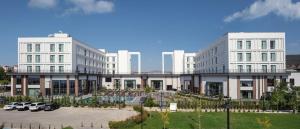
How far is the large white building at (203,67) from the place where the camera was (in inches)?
2446

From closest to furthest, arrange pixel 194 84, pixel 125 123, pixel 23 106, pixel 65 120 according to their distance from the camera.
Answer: pixel 125 123
pixel 65 120
pixel 23 106
pixel 194 84

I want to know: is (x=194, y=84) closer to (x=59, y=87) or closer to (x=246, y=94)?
(x=246, y=94)

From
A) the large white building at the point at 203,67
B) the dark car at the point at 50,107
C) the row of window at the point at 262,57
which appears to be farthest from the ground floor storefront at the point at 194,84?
the dark car at the point at 50,107

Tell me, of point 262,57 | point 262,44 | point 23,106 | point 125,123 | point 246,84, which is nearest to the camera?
point 125,123

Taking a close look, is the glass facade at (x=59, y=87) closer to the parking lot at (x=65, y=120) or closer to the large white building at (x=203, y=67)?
the large white building at (x=203, y=67)

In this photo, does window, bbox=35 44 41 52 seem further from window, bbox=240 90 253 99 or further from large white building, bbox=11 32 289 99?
window, bbox=240 90 253 99

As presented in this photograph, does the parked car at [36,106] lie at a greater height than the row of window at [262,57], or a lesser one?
lesser

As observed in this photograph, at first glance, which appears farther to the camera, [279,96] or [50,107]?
[50,107]

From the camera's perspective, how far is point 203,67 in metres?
90.9

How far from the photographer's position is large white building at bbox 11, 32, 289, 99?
2446 inches

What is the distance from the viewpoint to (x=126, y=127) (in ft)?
96.4

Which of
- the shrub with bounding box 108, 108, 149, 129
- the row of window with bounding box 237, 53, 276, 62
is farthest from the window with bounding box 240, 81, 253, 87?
the shrub with bounding box 108, 108, 149, 129

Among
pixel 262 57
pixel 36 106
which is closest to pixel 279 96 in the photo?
pixel 262 57

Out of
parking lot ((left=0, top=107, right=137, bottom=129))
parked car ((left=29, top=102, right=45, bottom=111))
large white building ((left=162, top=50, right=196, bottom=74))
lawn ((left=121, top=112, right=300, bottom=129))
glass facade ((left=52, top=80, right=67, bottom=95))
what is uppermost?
large white building ((left=162, top=50, right=196, bottom=74))
